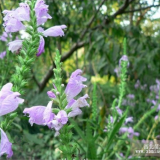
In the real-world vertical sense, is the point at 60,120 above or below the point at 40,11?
below

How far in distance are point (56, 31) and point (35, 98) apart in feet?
7.97

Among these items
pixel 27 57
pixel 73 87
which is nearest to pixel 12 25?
pixel 27 57

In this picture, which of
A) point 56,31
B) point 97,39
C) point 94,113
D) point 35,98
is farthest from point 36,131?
point 56,31

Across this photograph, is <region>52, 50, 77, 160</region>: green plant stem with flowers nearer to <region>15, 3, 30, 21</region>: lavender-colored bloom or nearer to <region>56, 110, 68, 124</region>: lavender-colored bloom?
<region>56, 110, 68, 124</region>: lavender-colored bloom

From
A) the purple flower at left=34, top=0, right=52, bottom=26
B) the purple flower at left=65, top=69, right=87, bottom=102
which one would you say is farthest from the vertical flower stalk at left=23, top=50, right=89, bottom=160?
the purple flower at left=34, top=0, right=52, bottom=26

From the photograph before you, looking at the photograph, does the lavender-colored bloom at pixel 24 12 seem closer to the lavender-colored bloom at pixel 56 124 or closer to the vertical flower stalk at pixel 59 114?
the vertical flower stalk at pixel 59 114

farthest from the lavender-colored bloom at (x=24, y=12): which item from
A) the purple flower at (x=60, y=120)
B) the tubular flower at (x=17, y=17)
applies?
the purple flower at (x=60, y=120)

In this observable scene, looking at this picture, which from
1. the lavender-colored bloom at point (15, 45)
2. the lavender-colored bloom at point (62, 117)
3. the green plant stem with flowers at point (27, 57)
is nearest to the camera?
the lavender-colored bloom at point (62, 117)

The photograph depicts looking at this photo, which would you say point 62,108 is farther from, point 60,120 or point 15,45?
point 15,45

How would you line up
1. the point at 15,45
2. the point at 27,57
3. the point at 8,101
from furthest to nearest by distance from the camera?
the point at 15,45
the point at 27,57
the point at 8,101

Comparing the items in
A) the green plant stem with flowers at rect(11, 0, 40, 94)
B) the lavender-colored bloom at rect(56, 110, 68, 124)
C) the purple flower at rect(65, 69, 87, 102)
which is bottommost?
the lavender-colored bloom at rect(56, 110, 68, 124)

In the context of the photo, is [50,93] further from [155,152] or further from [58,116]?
[155,152]

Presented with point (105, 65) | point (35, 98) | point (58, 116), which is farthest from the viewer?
point (35, 98)

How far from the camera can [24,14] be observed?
2.36 feet
